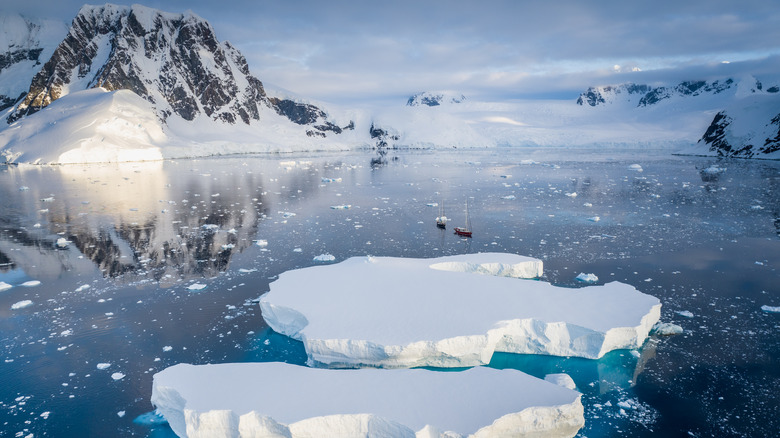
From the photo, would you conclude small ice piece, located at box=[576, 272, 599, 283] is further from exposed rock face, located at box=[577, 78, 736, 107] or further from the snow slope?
exposed rock face, located at box=[577, 78, 736, 107]

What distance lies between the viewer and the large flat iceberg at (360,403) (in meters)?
4.81

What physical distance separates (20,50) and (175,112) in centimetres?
4065

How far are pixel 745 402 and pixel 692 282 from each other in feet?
15.8

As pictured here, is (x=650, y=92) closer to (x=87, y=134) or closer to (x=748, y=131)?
(x=748, y=131)

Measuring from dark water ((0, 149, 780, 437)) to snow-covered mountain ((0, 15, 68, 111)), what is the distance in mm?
80175

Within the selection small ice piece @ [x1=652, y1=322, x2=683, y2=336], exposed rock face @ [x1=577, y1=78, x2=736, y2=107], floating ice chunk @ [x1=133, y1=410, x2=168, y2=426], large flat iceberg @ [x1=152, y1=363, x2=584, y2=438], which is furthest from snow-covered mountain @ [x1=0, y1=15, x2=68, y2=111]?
exposed rock face @ [x1=577, y1=78, x2=736, y2=107]

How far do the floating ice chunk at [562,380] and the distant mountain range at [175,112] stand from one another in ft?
181

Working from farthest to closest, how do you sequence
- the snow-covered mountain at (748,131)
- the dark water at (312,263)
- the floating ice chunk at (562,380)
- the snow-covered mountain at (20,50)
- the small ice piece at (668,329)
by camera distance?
A: the snow-covered mountain at (20,50)
the snow-covered mountain at (748,131)
the small ice piece at (668,329)
the floating ice chunk at (562,380)
the dark water at (312,263)

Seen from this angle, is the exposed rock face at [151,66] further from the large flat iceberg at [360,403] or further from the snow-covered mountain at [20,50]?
the large flat iceberg at [360,403]

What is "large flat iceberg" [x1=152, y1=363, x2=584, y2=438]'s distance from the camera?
4812mm

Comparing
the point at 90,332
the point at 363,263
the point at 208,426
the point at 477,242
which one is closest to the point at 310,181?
the point at 477,242

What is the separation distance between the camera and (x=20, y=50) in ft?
288

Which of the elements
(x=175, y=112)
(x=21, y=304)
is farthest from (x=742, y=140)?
(x=175, y=112)

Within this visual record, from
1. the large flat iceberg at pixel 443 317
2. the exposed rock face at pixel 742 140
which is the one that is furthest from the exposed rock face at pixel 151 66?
the large flat iceberg at pixel 443 317
